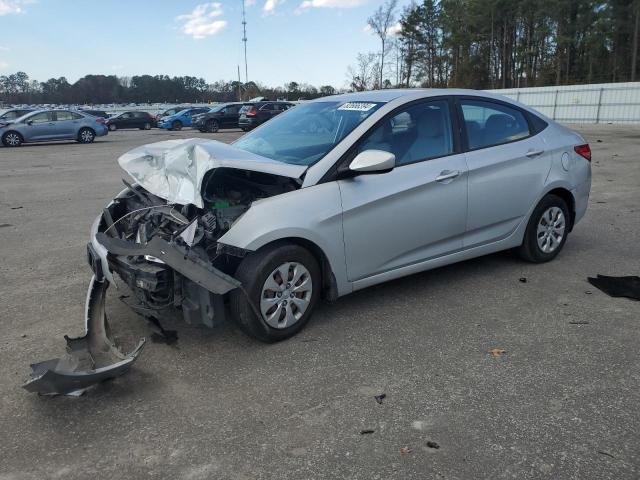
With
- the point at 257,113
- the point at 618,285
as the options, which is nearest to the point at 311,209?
the point at 618,285

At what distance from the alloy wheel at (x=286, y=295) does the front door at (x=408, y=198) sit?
40 cm

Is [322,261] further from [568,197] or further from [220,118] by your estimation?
[220,118]

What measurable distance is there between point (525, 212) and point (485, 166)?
75 cm

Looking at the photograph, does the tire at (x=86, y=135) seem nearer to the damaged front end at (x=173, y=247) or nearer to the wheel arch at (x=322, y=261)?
the damaged front end at (x=173, y=247)

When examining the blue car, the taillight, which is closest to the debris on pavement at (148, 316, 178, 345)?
the taillight

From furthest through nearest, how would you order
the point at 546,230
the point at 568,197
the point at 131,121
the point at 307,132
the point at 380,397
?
the point at 131,121 < the point at 568,197 < the point at 546,230 < the point at 307,132 < the point at 380,397

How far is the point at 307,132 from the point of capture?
14.8 feet

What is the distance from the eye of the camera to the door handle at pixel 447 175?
435cm

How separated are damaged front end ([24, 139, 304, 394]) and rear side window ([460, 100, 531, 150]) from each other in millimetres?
1852

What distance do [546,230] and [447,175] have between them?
1.58 metres

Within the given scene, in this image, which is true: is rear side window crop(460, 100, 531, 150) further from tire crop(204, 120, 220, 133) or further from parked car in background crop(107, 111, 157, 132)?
parked car in background crop(107, 111, 157, 132)

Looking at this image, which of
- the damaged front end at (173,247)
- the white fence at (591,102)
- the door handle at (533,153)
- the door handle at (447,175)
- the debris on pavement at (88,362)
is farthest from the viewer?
the white fence at (591,102)

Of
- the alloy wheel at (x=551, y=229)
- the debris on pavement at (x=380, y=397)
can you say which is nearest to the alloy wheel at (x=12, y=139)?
the alloy wheel at (x=551, y=229)

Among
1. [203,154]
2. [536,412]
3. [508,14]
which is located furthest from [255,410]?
[508,14]
